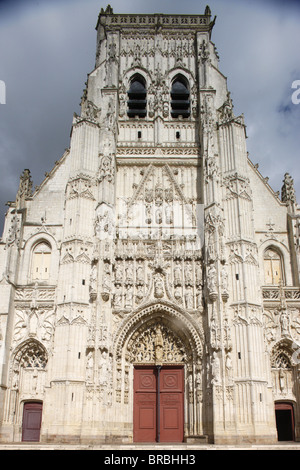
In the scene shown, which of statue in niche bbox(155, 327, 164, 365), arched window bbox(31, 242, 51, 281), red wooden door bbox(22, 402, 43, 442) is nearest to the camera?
red wooden door bbox(22, 402, 43, 442)

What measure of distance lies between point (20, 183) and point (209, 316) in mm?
10499

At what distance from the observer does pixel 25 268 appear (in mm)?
20203

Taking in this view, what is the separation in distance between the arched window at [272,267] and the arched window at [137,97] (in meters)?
9.51

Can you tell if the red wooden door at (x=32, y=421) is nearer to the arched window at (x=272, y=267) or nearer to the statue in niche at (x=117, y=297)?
the statue in niche at (x=117, y=297)

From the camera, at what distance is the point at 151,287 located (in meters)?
19.4

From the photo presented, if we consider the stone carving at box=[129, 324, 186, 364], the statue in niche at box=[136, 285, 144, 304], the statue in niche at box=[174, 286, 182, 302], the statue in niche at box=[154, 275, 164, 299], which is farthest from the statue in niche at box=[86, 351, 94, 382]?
the statue in niche at box=[174, 286, 182, 302]

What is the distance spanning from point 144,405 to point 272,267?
810 cm

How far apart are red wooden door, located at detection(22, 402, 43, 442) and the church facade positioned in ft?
0.18

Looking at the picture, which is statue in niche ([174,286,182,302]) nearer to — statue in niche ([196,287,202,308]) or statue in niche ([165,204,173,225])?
statue in niche ([196,287,202,308])

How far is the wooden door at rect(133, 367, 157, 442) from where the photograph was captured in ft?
59.9

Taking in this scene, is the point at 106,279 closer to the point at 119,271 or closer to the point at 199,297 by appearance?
the point at 119,271

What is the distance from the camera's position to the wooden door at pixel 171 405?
18.2m

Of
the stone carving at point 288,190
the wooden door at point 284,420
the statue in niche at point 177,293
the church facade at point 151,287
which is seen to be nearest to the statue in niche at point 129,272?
the church facade at point 151,287
